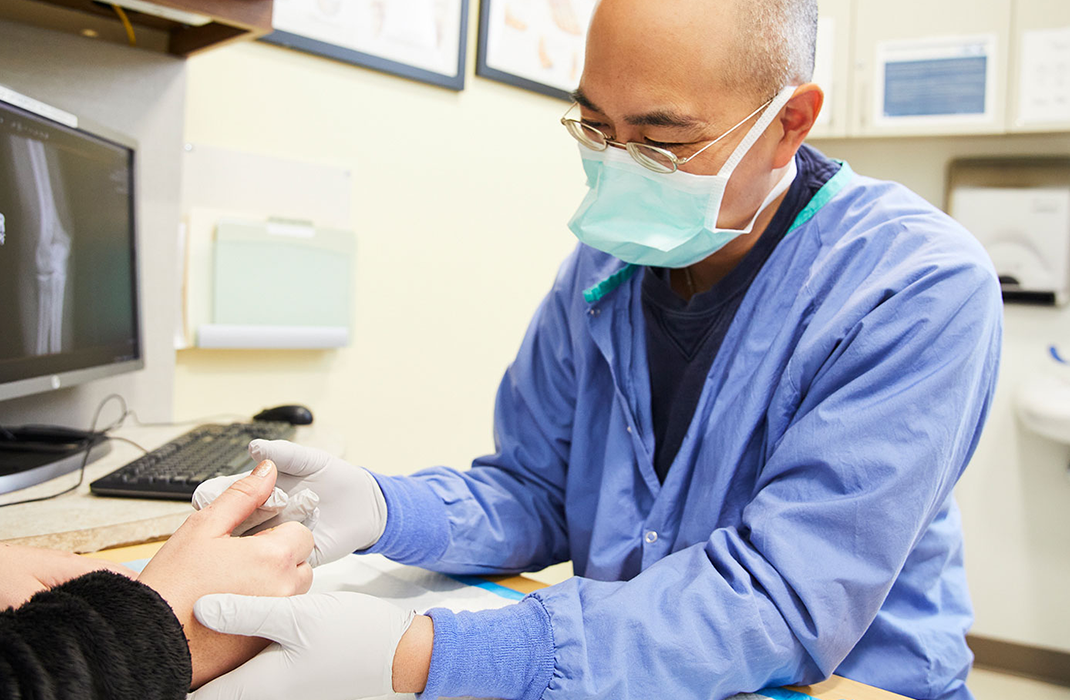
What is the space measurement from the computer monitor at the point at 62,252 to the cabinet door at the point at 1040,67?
2.43 m

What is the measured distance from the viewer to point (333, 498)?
2.79 ft

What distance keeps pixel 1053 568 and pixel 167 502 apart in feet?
8.72

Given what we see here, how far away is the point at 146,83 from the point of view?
4.58ft

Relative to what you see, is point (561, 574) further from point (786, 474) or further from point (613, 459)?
point (786, 474)

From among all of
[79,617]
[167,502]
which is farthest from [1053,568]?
[79,617]

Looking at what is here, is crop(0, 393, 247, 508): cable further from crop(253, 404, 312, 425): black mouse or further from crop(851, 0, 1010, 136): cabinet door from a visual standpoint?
crop(851, 0, 1010, 136): cabinet door

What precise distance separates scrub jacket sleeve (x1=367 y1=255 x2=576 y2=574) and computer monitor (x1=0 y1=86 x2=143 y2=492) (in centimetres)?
53

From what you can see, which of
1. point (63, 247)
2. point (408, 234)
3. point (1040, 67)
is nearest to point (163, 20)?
point (63, 247)

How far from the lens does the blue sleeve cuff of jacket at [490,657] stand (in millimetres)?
621

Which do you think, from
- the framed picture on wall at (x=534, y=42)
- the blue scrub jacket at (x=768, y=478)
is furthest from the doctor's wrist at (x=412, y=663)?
the framed picture on wall at (x=534, y=42)

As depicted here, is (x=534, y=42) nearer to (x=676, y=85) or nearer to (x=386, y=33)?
(x=386, y=33)

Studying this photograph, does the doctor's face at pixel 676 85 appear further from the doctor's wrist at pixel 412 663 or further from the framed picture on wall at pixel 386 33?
the framed picture on wall at pixel 386 33

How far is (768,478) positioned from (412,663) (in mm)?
397

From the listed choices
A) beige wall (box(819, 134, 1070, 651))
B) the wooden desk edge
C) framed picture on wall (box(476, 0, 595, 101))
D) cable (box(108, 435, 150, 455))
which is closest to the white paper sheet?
beige wall (box(819, 134, 1070, 651))
